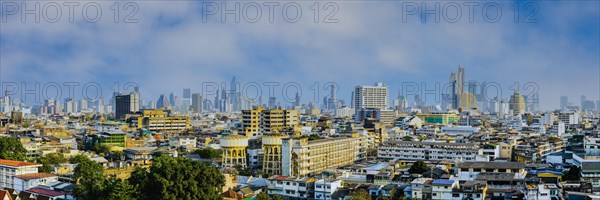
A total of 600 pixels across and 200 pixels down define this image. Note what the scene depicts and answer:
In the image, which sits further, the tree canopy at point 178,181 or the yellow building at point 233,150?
the yellow building at point 233,150

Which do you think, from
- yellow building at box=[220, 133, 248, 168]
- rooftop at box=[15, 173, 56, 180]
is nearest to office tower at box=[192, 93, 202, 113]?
yellow building at box=[220, 133, 248, 168]

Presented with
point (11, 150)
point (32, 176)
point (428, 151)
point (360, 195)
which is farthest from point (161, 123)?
point (360, 195)

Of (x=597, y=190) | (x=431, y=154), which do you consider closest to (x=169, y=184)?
(x=597, y=190)

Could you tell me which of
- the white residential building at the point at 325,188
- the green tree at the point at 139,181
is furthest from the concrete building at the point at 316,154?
the green tree at the point at 139,181

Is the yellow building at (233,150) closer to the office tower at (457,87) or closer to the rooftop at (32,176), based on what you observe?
the rooftop at (32,176)

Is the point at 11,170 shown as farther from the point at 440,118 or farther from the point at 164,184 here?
the point at 440,118

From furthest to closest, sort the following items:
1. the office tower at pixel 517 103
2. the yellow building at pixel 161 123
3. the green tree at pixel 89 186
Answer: the office tower at pixel 517 103
the yellow building at pixel 161 123
the green tree at pixel 89 186

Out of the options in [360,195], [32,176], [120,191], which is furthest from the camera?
[32,176]
